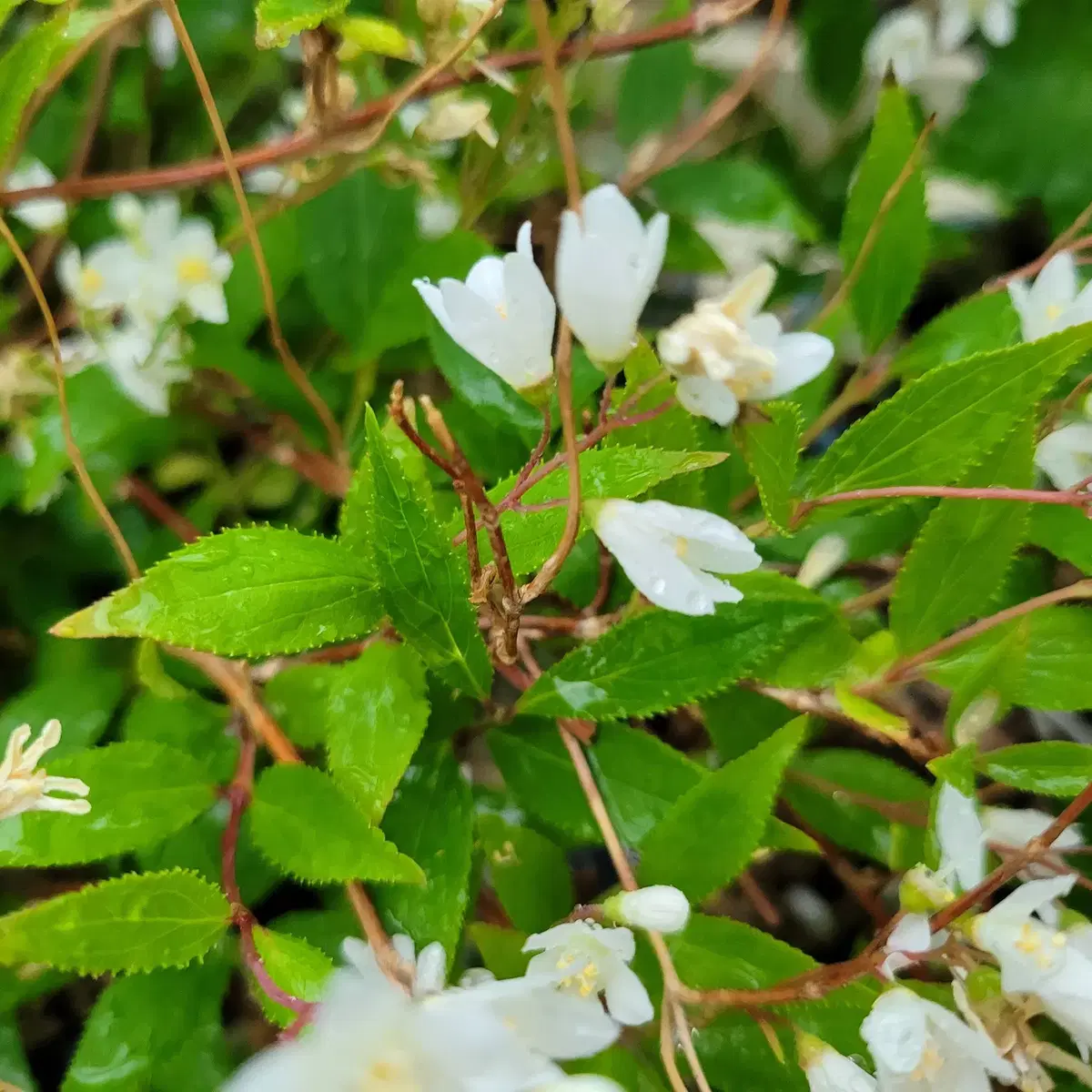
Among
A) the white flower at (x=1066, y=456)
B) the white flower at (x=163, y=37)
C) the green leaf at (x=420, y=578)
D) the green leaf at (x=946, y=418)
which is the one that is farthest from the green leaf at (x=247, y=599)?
the white flower at (x=163, y=37)

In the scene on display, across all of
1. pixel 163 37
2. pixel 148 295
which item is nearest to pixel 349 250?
pixel 148 295

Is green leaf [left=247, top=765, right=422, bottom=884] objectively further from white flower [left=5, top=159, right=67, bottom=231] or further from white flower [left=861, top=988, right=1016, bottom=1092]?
white flower [left=5, top=159, right=67, bottom=231]

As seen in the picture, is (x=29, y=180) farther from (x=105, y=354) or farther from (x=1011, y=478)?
(x=1011, y=478)

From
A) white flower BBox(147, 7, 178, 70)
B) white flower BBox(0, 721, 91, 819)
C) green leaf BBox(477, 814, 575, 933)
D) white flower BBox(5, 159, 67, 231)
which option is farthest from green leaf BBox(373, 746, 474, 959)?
white flower BBox(147, 7, 178, 70)

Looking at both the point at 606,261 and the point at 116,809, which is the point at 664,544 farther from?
the point at 116,809

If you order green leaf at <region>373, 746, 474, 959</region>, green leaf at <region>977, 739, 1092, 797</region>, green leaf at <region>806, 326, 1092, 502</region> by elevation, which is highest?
green leaf at <region>806, 326, 1092, 502</region>

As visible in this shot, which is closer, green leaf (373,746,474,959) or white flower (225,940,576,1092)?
white flower (225,940,576,1092)

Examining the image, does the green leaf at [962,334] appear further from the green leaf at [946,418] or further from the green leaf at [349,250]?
the green leaf at [349,250]
